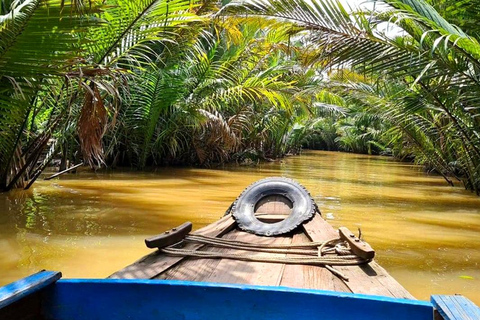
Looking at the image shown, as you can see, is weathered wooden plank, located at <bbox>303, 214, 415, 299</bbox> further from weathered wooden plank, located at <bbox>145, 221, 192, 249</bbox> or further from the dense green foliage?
the dense green foliage

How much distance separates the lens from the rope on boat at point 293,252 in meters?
2.78

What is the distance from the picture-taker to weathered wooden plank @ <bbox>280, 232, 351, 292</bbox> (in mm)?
2385

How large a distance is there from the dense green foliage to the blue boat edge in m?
1.41

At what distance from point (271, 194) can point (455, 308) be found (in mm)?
3410

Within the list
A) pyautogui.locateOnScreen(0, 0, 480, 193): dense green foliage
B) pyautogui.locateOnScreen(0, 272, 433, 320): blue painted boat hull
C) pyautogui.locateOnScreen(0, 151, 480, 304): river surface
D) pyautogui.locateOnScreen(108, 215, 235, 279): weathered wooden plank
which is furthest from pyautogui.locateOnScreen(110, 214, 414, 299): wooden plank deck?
pyautogui.locateOnScreen(0, 0, 480, 193): dense green foliage

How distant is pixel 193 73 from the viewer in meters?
11.4

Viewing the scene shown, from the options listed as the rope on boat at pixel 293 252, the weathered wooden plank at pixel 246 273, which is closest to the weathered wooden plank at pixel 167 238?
the rope on boat at pixel 293 252

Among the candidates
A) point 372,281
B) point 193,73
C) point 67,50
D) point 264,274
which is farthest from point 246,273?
point 193,73

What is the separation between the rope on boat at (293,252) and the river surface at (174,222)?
0.67 metres

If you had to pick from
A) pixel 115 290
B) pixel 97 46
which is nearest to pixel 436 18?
pixel 97 46

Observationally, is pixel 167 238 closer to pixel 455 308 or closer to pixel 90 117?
pixel 455 308

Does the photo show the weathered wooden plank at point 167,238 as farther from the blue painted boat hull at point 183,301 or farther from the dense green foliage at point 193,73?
the dense green foliage at point 193,73

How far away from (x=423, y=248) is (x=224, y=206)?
9.32 ft

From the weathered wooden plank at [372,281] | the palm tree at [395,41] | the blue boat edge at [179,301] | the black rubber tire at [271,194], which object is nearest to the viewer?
the blue boat edge at [179,301]
